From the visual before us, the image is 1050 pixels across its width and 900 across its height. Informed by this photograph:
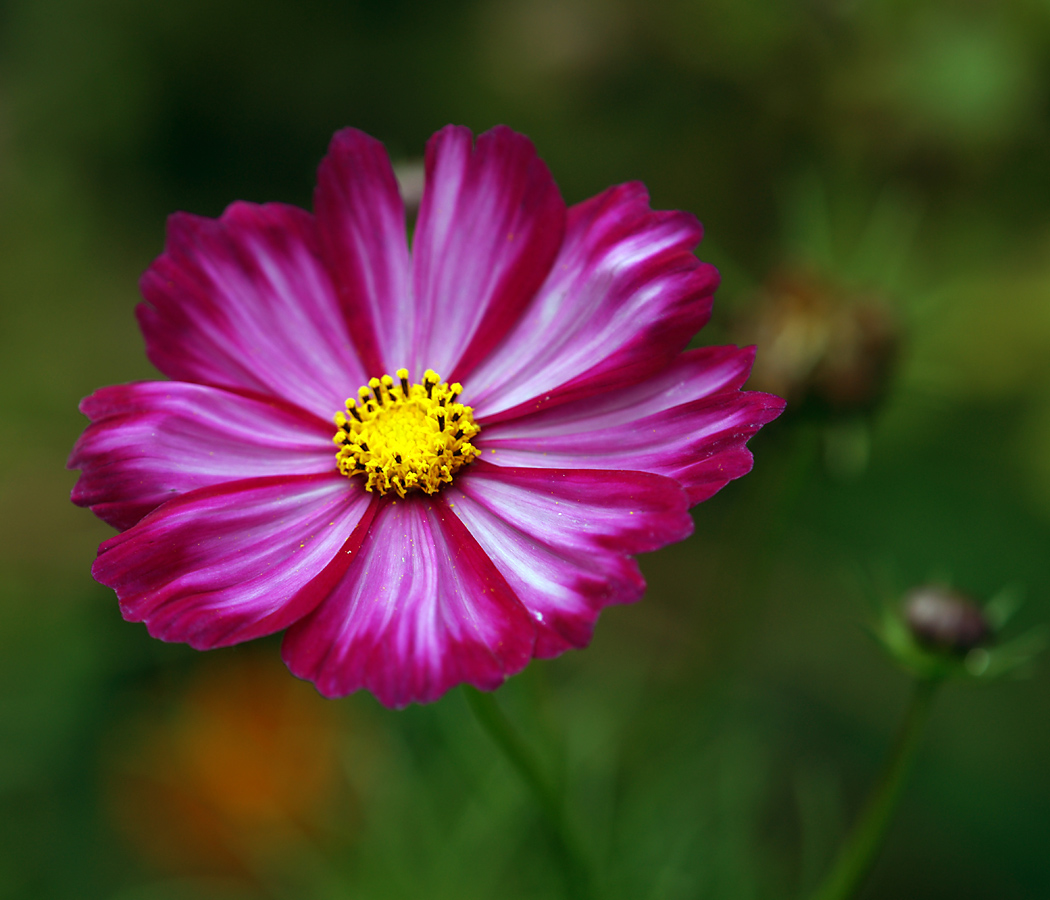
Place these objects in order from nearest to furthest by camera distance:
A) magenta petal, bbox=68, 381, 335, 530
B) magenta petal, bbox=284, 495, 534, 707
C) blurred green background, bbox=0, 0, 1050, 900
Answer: magenta petal, bbox=284, 495, 534, 707
magenta petal, bbox=68, 381, 335, 530
blurred green background, bbox=0, 0, 1050, 900

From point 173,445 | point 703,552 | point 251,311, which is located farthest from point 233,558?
point 703,552

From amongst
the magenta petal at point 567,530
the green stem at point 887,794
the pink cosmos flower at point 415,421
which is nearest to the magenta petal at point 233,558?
the pink cosmos flower at point 415,421

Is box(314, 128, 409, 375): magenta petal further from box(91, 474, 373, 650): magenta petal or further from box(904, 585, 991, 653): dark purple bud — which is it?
box(904, 585, 991, 653): dark purple bud

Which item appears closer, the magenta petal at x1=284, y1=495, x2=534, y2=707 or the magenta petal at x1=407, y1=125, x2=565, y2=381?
the magenta petal at x1=284, y1=495, x2=534, y2=707

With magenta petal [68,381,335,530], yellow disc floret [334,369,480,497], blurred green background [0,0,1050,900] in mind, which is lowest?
blurred green background [0,0,1050,900]

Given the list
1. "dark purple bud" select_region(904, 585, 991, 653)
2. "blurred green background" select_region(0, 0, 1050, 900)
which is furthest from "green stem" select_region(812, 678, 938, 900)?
"blurred green background" select_region(0, 0, 1050, 900)

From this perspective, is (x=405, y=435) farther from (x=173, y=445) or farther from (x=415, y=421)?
(x=173, y=445)

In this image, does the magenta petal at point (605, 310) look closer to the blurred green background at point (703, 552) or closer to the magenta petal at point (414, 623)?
the magenta petal at point (414, 623)
